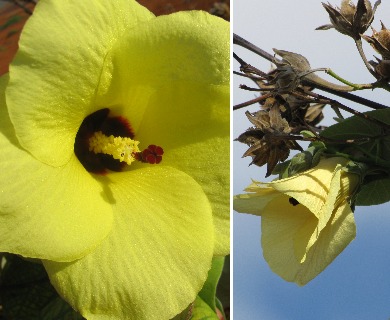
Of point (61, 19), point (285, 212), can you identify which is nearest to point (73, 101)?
point (61, 19)

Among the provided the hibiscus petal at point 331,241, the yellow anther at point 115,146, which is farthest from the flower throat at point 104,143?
the hibiscus petal at point 331,241

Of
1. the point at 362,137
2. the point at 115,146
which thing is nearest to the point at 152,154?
the point at 115,146

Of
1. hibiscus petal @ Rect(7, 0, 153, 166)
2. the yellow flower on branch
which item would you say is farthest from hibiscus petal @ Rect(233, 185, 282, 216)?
hibiscus petal @ Rect(7, 0, 153, 166)

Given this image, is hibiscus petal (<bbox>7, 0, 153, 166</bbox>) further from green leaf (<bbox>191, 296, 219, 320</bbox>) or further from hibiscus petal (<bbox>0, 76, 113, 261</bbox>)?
green leaf (<bbox>191, 296, 219, 320</bbox>)

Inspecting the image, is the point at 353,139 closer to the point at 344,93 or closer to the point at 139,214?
the point at 344,93

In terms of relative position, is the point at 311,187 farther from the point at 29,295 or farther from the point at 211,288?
the point at 29,295

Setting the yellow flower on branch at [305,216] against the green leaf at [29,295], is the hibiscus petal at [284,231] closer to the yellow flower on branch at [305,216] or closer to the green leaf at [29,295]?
the yellow flower on branch at [305,216]
